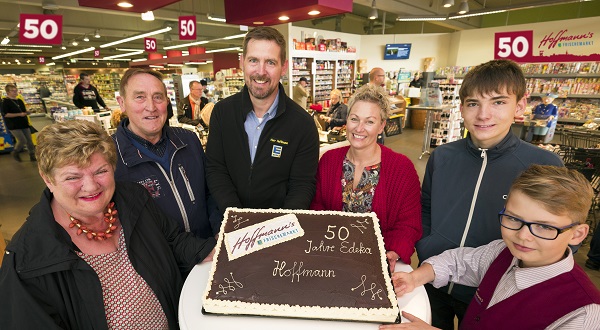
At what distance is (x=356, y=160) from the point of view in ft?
6.25

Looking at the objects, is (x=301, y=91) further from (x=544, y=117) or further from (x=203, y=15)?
(x=203, y=15)

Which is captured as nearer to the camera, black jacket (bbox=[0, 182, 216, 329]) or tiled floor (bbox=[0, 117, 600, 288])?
black jacket (bbox=[0, 182, 216, 329])

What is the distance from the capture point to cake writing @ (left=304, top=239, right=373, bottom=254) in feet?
4.25

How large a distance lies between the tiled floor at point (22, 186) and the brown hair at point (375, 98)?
2.34m

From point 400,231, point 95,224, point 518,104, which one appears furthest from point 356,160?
point 95,224

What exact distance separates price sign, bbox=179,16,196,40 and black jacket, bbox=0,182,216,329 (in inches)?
268

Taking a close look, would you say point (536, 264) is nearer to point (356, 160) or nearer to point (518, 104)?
point (518, 104)

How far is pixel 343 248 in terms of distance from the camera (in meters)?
1.31

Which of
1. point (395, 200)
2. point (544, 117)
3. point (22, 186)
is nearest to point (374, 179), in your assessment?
point (395, 200)

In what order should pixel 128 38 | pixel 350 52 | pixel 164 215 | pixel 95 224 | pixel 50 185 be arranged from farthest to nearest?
pixel 128 38
pixel 350 52
pixel 164 215
pixel 95 224
pixel 50 185

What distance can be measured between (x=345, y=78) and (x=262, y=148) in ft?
33.5

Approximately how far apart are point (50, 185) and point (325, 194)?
1.37 m

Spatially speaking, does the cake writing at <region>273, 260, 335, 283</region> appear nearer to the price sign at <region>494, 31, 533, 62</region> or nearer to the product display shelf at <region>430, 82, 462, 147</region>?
the price sign at <region>494, 31, 533, 62</region>

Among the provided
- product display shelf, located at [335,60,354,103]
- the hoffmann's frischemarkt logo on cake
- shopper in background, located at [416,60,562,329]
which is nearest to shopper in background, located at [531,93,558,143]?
shopper in background, located at [416,60,562,329]
